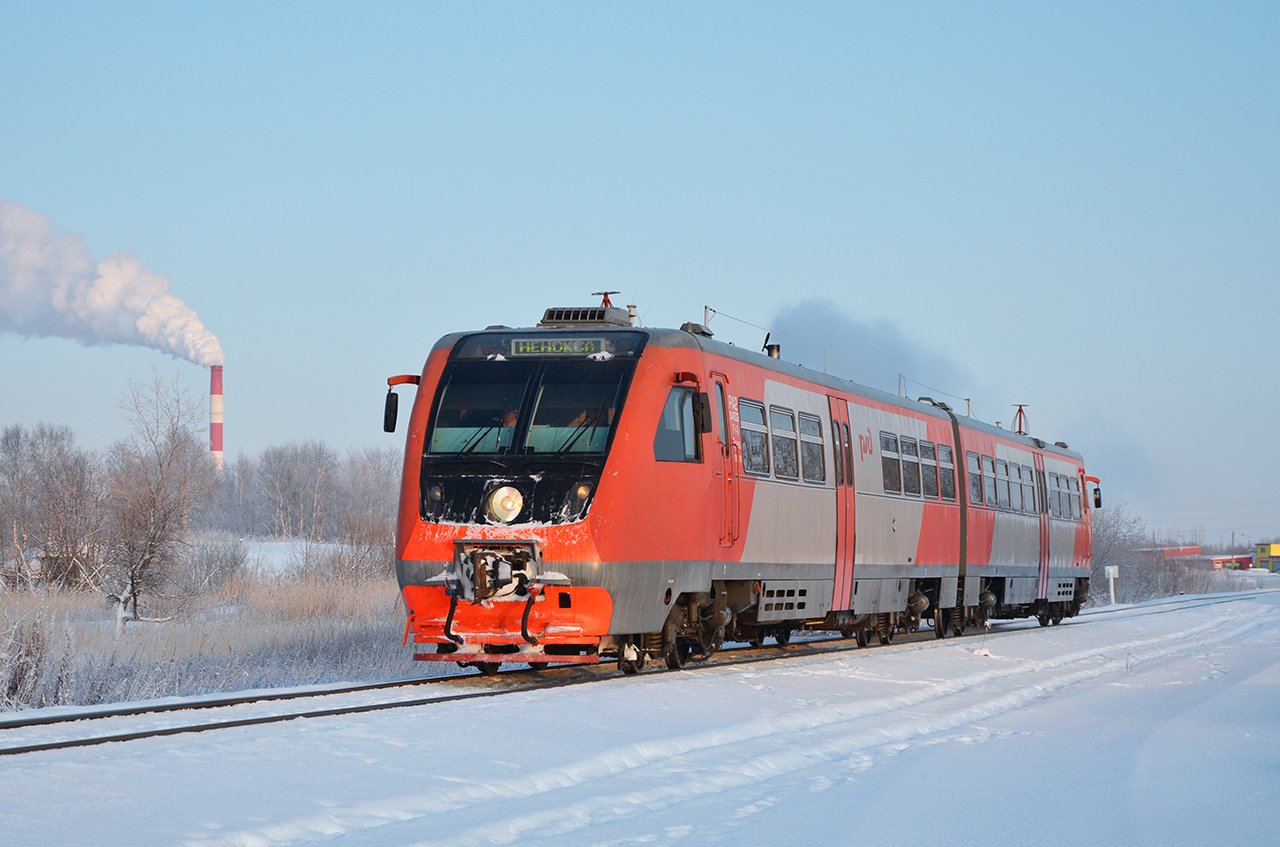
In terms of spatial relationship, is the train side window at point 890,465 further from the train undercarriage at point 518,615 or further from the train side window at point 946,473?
the train undercarriage at point 518,615

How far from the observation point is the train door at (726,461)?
14.5 meters

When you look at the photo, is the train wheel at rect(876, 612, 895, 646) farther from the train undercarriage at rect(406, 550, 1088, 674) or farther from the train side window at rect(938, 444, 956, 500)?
the train undercarriage at rect(406, 550, 1088, 674)

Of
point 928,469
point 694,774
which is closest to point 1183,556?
point 928,469

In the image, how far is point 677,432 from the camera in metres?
13.7

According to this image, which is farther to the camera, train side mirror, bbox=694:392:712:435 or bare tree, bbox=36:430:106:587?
bare tree, bbox=36:430:106:587

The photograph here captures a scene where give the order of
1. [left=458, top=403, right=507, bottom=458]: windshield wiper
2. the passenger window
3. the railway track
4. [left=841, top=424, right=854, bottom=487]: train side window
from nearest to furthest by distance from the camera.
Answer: the railway track → [left=458, top=403, right=507, bottom=458]: windshield wiper → [left=841, top=424, right=854, bottom=487]: train side window → the passenger window

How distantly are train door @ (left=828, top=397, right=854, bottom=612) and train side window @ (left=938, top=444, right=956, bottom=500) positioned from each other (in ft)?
13.3

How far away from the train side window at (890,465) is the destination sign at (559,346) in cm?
725

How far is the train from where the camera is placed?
1273cm

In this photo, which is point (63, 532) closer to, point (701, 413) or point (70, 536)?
point (70, 536)

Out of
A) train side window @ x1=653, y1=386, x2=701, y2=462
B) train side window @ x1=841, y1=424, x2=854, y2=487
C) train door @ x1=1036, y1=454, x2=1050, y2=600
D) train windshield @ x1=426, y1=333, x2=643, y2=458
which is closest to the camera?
train windshield @ x1=426, y1=333, x2=643, y2=458

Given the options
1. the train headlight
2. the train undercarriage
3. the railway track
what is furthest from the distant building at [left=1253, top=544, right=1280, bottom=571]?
the train headlight

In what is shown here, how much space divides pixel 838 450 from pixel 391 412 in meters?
6.32

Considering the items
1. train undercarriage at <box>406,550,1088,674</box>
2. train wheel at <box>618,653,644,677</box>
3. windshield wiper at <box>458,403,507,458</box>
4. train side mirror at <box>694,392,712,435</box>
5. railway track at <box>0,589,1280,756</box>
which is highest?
train side mirror at <box>694,392,712,435</box>
